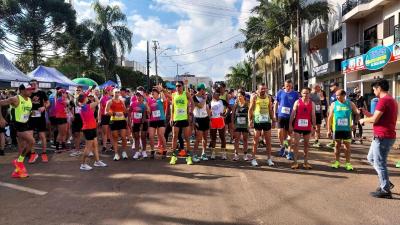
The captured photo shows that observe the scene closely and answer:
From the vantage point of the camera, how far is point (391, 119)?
243 inches

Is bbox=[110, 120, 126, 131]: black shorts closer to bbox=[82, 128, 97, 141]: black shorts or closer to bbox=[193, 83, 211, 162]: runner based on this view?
bbox=[82, 128, 97, 141]: black shorts

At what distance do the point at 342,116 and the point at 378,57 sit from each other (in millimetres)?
13703

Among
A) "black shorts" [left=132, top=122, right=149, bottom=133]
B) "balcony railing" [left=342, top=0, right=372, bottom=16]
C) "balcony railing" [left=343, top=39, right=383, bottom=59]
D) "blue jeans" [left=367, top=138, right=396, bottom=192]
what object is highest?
"balcony railing" [left=342, top=0, right=372, bottom=16]

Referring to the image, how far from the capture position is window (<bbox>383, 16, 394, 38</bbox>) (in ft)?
76.8

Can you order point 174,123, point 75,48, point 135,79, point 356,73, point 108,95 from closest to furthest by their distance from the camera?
point 174,123
point 108,95
point 356,73
point 75,48
point 135,79

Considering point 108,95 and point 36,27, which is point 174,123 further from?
point 36,27

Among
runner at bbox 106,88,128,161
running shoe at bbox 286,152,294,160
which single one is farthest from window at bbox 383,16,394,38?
runner at bbox 106,88,128,161

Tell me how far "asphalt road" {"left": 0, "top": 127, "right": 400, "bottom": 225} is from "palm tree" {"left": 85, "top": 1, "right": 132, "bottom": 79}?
3444cm

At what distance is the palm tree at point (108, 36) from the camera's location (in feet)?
136

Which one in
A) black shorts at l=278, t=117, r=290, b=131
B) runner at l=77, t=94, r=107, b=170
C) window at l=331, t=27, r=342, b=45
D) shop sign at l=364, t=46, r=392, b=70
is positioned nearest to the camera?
runner at l=77, t=94, r=107, b=170

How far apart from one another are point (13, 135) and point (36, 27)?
93.4 feet

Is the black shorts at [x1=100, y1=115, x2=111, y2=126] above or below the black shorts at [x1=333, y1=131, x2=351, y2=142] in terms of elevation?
above

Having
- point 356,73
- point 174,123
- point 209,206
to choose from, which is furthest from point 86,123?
point 356,73

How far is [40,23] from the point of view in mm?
38906
